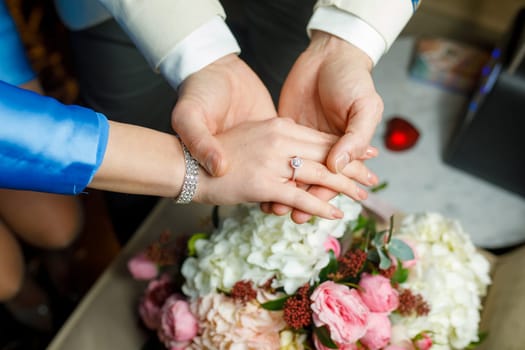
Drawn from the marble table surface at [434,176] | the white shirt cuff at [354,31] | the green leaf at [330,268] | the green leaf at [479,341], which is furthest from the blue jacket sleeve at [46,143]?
the marble table surface at [434,176]

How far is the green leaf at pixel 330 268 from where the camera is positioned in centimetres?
58

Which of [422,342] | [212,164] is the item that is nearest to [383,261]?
[422,342]

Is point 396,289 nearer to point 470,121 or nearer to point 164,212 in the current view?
point 164,212

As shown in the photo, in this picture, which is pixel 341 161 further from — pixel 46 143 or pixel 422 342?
pixel 46 143

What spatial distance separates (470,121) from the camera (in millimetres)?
1258

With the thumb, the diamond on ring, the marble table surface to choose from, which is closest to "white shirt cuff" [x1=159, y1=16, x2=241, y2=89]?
the thumb

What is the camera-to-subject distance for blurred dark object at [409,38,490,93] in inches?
61.2

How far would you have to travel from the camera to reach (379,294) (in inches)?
22.0

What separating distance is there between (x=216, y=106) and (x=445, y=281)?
398mm

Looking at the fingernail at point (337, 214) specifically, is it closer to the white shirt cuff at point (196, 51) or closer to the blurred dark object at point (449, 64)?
the white shirt cuff at point (196, 51)

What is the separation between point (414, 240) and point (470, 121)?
0.71 m

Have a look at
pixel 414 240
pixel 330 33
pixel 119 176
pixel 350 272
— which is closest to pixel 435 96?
pixel 330 33

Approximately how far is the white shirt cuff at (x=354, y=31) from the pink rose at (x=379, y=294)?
379 mm

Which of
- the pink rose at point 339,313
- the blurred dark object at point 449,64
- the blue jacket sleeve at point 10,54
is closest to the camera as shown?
the pink rose at point 339,313
